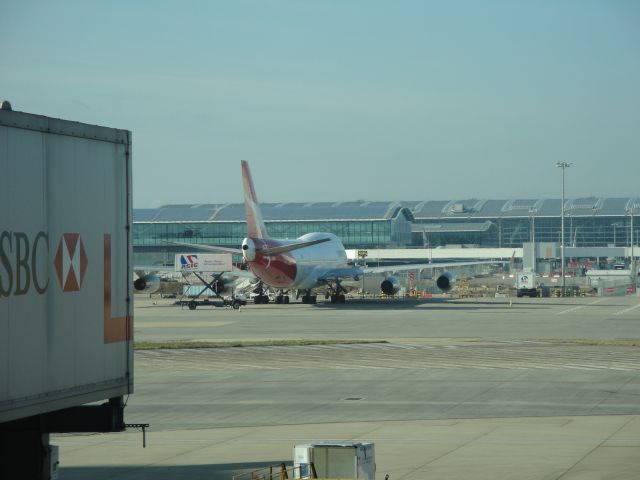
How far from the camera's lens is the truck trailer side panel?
1257 cm

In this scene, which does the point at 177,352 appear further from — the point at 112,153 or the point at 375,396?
the point at 112,153

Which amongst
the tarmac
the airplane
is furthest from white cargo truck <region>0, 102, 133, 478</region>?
the airplane

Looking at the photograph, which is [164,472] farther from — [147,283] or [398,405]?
[147,283]

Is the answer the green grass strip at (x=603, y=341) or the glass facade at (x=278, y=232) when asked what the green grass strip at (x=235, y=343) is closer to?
the green grass strip at (x=603, y=341)

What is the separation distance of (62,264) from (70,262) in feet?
0.65

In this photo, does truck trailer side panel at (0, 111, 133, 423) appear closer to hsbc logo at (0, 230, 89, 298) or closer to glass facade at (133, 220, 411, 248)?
hsbc logo at (0, 230, 89, 298)

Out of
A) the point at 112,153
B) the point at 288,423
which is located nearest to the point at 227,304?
the point at 288,423

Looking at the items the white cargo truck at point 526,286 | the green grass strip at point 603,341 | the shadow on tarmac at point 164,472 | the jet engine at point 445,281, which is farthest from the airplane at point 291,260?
the shadow on tarmac at point 164,472

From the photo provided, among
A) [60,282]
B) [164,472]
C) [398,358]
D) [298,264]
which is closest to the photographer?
[60,282]

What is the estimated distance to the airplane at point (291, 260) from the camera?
8312cm

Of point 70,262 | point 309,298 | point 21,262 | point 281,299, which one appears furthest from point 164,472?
point 281,299

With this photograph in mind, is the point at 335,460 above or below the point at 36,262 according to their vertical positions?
below

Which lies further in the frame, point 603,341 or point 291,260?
point 291,260

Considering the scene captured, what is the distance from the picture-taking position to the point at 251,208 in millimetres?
83250
